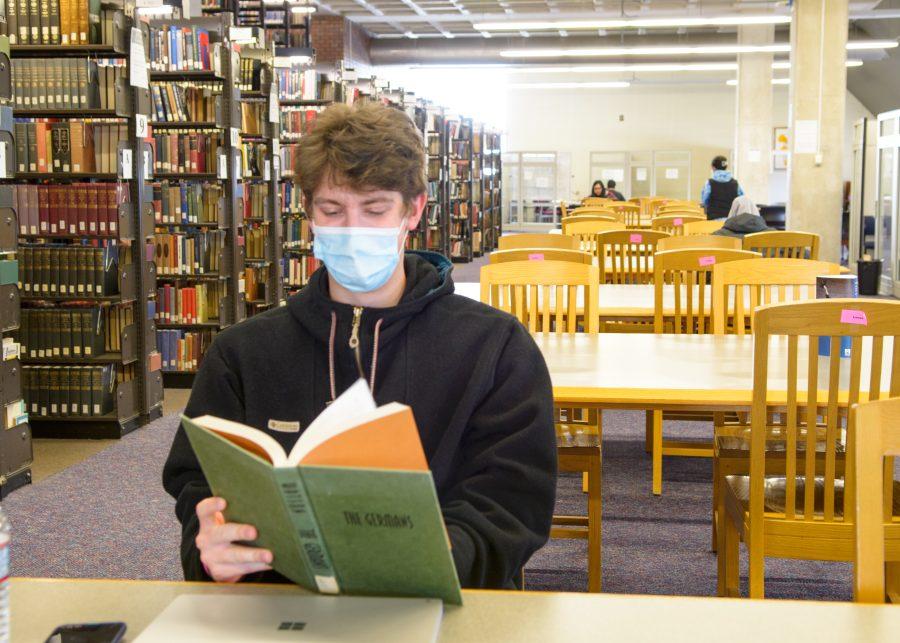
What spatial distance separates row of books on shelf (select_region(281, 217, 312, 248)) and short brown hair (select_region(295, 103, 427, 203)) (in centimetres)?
747

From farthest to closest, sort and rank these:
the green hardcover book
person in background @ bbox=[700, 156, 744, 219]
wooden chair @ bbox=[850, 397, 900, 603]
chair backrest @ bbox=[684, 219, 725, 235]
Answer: person in background @ bbox=[700, 156, 744, 219], chair backrest @ bbox=[684, 219, 725, 235], wooden chair @ bbox=[850, 397, 900, 603], the green hardcover book

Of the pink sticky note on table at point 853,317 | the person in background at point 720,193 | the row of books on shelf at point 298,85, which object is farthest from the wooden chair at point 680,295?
the person in background at point 720,193

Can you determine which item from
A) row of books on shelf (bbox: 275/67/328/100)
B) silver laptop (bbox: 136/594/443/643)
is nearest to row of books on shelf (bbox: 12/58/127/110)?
row of books on shelf (bbox: 275/67/328/100)

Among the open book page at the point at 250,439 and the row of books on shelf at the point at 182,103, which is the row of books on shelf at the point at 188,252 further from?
the open book page at the point at 250,439

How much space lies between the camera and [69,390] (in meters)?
5.80

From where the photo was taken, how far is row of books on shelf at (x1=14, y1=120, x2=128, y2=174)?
226 inches

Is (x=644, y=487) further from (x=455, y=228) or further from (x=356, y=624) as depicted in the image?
(x=455, y=228)

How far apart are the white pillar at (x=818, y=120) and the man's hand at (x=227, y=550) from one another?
34.3 ft

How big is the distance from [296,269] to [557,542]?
551 cm

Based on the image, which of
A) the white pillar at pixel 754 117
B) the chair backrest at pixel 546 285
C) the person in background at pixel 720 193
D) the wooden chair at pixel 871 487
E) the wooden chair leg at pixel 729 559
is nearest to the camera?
the wooden chair at pixel 871 487

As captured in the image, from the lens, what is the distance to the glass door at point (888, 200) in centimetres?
1134

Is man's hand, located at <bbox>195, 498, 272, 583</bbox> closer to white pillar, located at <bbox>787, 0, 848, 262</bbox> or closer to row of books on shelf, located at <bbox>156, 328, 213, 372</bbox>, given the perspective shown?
row of books on shelf, located at <bbox>156, 328, 213, 372</bbox>

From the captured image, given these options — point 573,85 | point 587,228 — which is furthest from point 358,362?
point 573,85

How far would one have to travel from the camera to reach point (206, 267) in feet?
23.6
